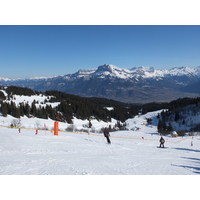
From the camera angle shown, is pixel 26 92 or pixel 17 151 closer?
pixel 17 151

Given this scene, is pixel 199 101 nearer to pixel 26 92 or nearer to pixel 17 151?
pixel 26 92

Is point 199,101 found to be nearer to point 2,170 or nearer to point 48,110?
point 48,110

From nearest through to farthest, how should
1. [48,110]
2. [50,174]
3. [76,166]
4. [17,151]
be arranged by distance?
[50,174] < [76,166] < [17,151] < [48,110]

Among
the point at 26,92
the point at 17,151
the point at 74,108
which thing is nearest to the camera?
the point at 17,151

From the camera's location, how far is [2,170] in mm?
6812

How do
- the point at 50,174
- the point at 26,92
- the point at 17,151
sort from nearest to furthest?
the point at 50,174, the point at 17,151, the point at 26,92

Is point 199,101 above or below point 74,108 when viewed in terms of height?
above

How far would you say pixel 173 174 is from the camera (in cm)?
753

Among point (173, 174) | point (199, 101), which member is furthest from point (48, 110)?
point (199, 101)

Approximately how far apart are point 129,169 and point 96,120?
10046 cm

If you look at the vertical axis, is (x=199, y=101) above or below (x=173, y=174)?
above

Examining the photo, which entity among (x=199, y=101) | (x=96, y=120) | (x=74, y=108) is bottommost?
(x=96, y=120)

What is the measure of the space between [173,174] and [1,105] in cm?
7676

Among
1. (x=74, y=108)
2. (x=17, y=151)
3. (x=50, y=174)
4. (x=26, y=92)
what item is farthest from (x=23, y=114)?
(x=50, y=174)
